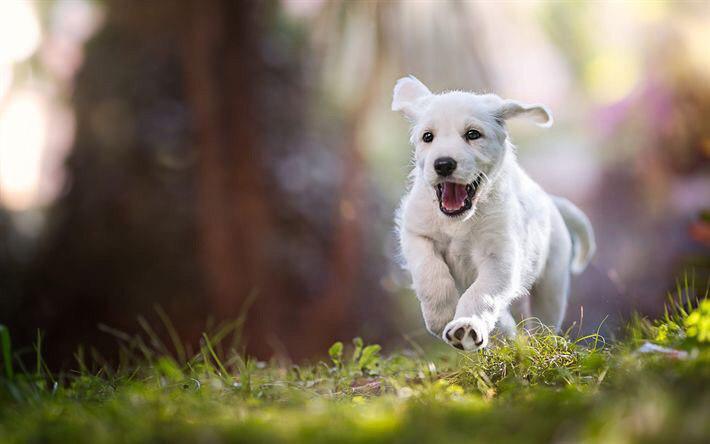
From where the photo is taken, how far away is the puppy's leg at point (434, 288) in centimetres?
421

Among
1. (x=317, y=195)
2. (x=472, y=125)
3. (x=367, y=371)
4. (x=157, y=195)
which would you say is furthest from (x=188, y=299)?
(x=472, y=125)

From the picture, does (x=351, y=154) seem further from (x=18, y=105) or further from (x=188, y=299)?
(x=18, y=105)

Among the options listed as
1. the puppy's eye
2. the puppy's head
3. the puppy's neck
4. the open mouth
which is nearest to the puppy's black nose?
the puppy's head

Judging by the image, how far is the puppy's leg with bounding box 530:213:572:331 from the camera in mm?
5152

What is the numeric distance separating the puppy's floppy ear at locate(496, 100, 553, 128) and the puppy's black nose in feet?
1.80

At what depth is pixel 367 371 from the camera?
474 centimetres

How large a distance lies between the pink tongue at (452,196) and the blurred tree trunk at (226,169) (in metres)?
7.50

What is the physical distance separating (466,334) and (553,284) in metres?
1.70

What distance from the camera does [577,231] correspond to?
19.0ft

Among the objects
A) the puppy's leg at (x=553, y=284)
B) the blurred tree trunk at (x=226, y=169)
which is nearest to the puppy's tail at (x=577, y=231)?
the puppy's leg at (x=553, y=284)

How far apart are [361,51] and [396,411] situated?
8928 mm

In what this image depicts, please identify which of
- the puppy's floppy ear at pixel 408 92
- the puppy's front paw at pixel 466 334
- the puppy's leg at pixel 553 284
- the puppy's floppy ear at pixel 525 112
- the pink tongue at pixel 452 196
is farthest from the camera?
the puppy's leg at pixel 553 284

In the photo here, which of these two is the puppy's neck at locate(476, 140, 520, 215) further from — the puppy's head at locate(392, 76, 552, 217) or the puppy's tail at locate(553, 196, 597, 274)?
the puppy's tail at locate(553, 196, 597, 274)

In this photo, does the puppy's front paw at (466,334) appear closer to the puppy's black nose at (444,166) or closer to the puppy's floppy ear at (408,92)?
the puppy's black nose at (444,166)
